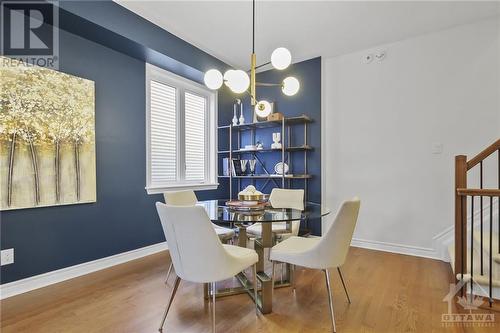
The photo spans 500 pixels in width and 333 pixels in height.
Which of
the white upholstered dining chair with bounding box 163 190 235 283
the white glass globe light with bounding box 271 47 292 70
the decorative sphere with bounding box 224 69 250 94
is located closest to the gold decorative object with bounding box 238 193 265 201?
the white upholstered dining chair with bounding box 163 190 235 283

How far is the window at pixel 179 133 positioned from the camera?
129 inches

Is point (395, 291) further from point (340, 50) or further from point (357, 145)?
point (340, 50)

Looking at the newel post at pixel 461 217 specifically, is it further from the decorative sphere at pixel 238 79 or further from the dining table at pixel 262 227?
the decorative sphere at pixel 238 79

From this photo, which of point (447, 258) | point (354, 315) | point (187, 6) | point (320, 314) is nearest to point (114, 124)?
point (187, 6)

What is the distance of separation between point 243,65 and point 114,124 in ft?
7.05

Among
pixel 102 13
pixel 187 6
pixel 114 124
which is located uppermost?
pixel 187 6

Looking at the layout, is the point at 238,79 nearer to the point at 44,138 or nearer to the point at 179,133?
the point at 44,138

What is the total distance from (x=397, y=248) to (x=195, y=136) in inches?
125

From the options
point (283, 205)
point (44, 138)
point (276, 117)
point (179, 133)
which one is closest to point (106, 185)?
point (44, 138)

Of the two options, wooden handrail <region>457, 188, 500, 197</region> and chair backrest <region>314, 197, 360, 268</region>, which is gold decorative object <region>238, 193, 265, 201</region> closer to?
chair backrest <region>314, 197, 360, 268</region>

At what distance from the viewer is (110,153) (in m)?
2.79

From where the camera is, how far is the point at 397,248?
3.23 m

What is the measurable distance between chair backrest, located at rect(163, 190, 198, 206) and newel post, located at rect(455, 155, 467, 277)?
2386mm

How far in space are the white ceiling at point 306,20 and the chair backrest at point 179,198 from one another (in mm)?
1890
